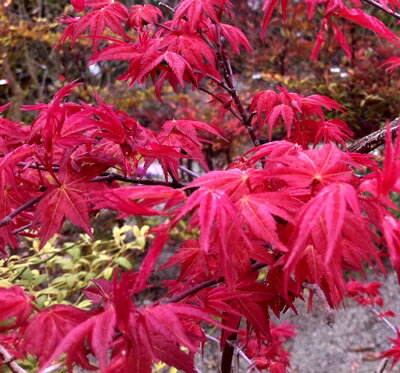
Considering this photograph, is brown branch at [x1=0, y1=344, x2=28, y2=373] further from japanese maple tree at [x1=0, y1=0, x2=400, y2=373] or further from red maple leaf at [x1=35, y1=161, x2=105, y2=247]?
red maple leaf at [x1=35, y1=161, x2=105, y2=247]

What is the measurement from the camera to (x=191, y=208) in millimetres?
566

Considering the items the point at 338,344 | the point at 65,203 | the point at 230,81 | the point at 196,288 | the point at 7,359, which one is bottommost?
the point at 338,344

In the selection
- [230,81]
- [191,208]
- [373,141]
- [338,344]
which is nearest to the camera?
[191,208]

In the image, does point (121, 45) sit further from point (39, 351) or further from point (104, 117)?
point (39, 351)

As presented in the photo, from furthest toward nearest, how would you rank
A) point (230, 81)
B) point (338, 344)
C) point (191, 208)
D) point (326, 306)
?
1. point (338, 344)
2. point (230, 81)
3. point (326, 306)
4. point (191, 208)

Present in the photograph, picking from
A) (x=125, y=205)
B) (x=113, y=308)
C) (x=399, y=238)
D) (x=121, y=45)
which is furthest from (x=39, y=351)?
(x=121, y=45)

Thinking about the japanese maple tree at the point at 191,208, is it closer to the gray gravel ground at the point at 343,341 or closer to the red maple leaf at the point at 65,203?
the red maple leaf at the point at 65,203

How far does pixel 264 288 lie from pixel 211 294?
0.10 metres

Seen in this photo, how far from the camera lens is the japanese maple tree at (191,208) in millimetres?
572

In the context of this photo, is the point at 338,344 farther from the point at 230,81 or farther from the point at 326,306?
the point at 326,306

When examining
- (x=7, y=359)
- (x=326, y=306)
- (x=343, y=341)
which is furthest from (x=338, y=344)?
(x=7, y=359)

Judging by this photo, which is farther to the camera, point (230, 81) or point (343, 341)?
point (343, 341)

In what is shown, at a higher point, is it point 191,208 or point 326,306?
point 191,208

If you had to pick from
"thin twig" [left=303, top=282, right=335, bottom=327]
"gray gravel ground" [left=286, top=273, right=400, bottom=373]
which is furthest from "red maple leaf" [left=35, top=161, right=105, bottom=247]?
"gray gravel ground" [left=286, top=273, right=400, bottom=373]
